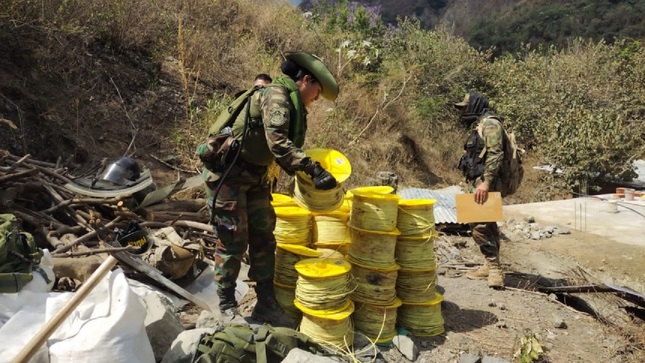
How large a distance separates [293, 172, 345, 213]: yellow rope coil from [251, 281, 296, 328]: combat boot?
27.6 inches

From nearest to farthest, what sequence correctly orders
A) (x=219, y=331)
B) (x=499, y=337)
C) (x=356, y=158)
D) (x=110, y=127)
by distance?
(x=219, y=331)
(x=499, y=337)
(x=110, y=127)
(x=356, y=158)

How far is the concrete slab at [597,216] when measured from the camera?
8062 mm

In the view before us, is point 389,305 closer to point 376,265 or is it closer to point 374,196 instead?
point 376,265

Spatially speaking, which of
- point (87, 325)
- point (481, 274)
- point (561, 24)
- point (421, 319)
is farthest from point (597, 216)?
point (561, 24)

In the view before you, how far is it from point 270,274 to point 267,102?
4.19ft

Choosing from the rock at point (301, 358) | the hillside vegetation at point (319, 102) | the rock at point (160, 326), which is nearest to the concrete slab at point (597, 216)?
the hillside vegetation at point (319, 102)

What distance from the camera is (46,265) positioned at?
10.1ft

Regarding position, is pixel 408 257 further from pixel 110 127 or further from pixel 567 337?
pixel 110 127

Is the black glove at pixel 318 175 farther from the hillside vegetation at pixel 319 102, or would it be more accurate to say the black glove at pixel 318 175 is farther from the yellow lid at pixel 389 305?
the hillside vegetation at pixel 319 102

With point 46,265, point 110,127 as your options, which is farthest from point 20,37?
point 46,265

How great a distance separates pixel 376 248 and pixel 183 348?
61.9 inches

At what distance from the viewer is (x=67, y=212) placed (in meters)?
4.82

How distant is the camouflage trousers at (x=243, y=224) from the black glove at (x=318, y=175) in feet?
1.65

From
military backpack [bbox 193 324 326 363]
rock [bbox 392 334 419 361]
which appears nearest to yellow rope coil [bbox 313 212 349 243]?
rock [bbox 392 334 419 361]
